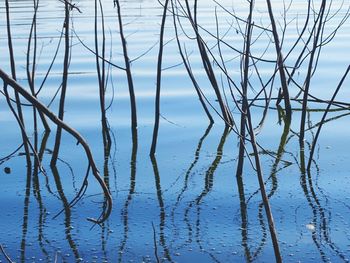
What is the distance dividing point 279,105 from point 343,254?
13.2ft

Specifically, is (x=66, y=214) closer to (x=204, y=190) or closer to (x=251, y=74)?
(x=204, y=190)

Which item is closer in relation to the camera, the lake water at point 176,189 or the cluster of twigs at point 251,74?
the cluster of twigs at point 251,74

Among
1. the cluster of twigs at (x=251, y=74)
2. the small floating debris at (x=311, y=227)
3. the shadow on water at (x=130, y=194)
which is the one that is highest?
the cluster of twigs at (x=251, y=74)

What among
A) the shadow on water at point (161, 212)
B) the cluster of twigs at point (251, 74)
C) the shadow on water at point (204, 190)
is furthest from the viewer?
the shadow on water at point (204, 190)

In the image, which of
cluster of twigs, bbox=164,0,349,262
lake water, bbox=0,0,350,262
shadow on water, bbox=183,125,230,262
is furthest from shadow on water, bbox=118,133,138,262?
cluster of twigs, bbox=164,0,349,262

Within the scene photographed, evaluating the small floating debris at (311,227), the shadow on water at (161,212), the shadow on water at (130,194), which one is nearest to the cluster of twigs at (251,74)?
the small floating debris at (311,227)

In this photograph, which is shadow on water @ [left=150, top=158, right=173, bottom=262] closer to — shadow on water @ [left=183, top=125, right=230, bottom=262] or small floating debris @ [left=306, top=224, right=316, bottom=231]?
shadow on water @ [left=183, top=125, right=230, bottom=262]

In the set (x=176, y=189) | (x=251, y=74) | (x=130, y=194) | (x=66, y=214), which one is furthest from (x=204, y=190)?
(x=251, y=74)

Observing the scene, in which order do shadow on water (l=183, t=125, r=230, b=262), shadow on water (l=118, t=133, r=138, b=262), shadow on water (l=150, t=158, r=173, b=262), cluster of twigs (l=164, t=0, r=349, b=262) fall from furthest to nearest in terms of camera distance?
shadow on water (l=183, t=125, r=230, b=262) → shadow on water (l=118, t=133, r=138, b=262) → shadow on water (l=150, t=158, r=173, b=262) → cluster of twigs (l=164, t=0, r=349, b=262)

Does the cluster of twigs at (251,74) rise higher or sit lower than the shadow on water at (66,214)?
higher

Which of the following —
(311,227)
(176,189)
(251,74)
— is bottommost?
(176,189)

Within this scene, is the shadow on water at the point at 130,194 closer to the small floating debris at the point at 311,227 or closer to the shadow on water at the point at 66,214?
the shadow on water at the point at 66,214

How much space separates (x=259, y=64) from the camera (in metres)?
10.7

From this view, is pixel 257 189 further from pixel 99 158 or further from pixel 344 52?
pixel 344 52
